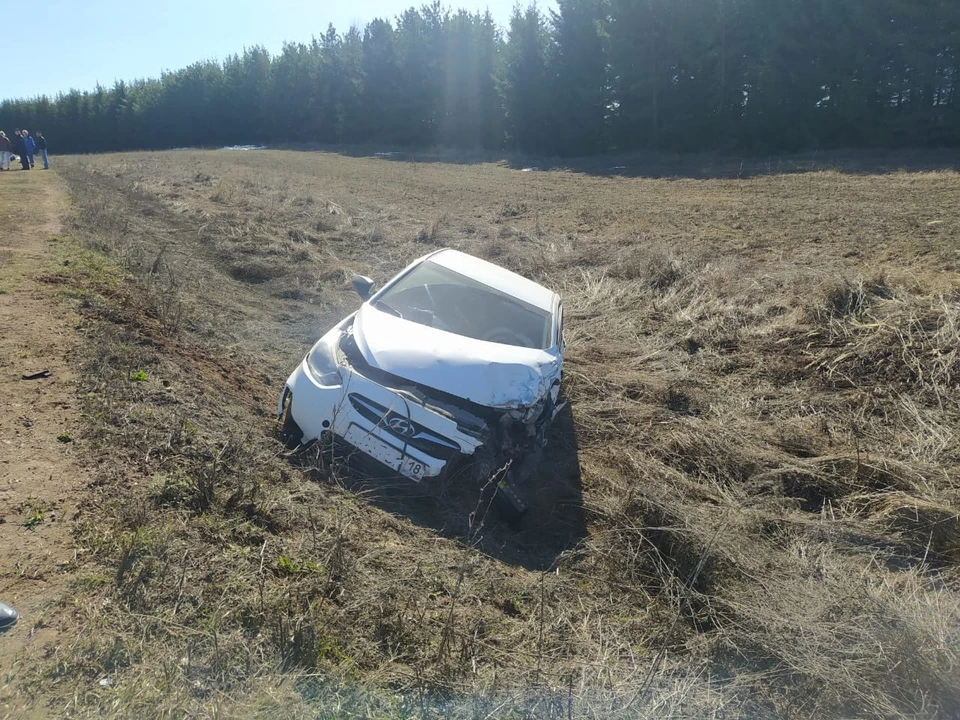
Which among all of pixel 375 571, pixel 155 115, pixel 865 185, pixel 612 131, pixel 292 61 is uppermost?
pixel 292 61

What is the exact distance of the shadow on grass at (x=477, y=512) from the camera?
4.46 metres

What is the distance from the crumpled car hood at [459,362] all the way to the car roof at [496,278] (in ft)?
3.42

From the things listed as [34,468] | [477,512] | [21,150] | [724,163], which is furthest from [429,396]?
[724,163]

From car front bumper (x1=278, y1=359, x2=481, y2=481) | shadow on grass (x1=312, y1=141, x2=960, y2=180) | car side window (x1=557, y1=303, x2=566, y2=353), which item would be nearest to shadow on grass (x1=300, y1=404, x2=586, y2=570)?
car front bumper (x1=278, y1=359, x2=481, y2=481)

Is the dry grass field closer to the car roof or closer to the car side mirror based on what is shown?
the car roof

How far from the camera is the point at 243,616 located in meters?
3.08

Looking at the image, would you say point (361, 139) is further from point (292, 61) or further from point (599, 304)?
point (599, 304)

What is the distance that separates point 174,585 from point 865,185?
20.0 metres

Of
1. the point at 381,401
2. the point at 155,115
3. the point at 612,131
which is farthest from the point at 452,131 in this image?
the point at 381,401

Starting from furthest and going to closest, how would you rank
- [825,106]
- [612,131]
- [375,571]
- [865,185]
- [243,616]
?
[612,131] < [825,106] < [865,185] < [375,571] < [243,616]

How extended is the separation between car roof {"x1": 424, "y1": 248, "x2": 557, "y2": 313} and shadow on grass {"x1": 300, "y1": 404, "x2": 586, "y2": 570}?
6.79 feet

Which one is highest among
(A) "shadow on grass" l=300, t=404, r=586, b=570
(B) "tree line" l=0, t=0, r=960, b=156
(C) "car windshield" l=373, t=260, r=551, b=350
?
(B) "tree line" l=0, t=0, r=960, b=156

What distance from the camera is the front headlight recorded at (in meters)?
5.14

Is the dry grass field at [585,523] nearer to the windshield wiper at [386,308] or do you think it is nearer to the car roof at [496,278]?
the car roof at [496,278]
